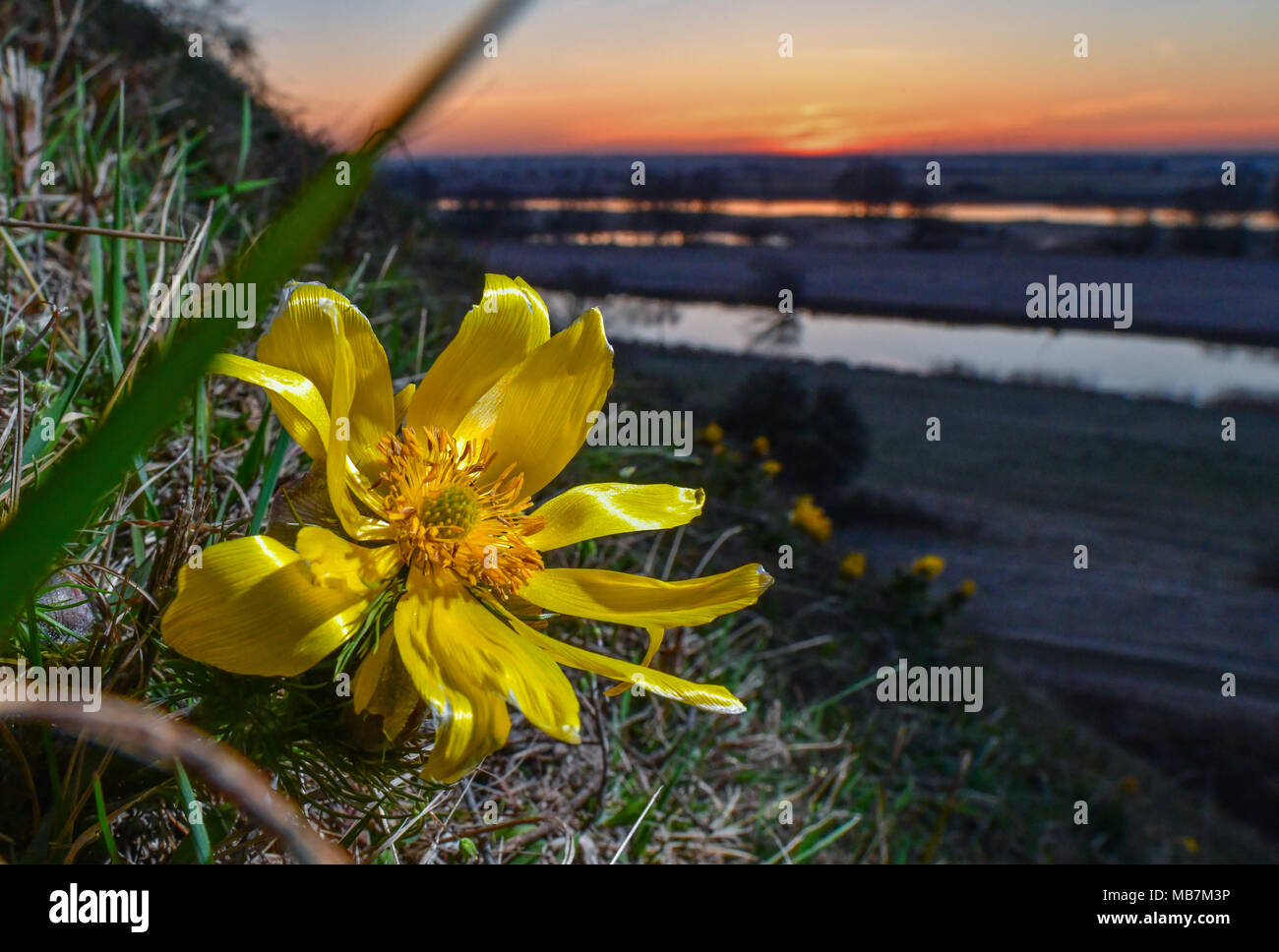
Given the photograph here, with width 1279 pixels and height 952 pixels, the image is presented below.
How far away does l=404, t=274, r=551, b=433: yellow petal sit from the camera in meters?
0.93

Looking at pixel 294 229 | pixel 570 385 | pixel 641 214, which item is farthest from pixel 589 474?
pixel 641 214

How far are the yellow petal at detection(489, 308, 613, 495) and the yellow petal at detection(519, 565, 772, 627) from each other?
0.41ft

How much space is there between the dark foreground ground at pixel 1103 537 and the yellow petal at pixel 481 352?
2.72 m

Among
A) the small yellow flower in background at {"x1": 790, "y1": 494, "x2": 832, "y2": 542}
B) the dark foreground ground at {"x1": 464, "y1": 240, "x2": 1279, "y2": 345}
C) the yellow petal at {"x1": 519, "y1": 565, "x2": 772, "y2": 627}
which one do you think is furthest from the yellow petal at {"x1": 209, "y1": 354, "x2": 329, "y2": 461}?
the dark foreground ground at {"x1": 464, "y1": 240, "x2": 1279, "y2": 345}

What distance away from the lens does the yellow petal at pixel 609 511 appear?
3.06 feet

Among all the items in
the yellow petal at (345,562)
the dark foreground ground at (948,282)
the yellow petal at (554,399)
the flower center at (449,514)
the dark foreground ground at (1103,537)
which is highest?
the dark foreground ground at (948,282)

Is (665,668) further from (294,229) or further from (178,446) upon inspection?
(294,229)

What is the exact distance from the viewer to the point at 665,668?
1.77 metres

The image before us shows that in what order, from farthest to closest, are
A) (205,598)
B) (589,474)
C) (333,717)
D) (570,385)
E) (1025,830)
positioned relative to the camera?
(1025,830)
(589,474)
(570,385)
(333,717)
(205,598)

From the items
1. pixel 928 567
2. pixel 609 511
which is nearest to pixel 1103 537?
pixel 928 567

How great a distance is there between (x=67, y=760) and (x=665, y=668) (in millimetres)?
1061

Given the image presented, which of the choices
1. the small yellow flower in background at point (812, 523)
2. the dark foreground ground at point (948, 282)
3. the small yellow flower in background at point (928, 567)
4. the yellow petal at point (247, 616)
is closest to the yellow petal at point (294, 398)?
the yellow petal at point (247, 616)

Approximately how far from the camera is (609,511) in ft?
3.11

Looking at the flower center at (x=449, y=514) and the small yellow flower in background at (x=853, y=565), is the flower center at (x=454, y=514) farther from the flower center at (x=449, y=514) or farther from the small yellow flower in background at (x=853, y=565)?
the small yellow flower in background at (x=853, y=565)
